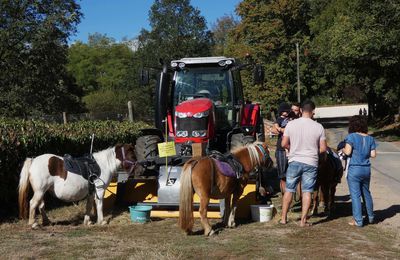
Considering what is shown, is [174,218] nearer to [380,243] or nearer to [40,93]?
[380,243]

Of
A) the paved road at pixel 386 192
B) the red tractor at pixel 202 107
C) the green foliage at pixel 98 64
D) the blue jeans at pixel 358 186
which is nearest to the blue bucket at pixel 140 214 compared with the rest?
the red tractor at pixel 202 107

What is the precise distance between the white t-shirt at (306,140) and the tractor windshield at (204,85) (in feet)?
10.3

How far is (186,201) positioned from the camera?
6.70 metres

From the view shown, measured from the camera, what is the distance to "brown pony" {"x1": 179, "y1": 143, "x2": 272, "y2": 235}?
22.2 feet

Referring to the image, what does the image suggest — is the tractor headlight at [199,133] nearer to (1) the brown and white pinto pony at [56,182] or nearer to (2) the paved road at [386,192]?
(1) the brown and white pinto pony at [56,182]

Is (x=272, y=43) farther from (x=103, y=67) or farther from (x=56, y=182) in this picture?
(x=56, y=182)

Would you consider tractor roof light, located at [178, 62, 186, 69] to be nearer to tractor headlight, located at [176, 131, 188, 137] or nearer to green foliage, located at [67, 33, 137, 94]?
tractor headlight, located at [176, 131, 188, 137]

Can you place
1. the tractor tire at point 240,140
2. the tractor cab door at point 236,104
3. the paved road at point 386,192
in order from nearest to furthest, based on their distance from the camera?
the paved road at point 386,192 → the tractor tire at point 240,140 → the tractor cab door at point 236,104


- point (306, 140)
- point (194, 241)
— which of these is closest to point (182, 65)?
point (306, 140)

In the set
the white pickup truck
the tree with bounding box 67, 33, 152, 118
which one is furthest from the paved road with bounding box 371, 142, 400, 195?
the white pickup truck

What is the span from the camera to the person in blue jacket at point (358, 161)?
7520 mm

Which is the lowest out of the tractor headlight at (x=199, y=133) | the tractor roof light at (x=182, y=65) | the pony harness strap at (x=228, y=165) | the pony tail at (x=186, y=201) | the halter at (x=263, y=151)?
the pony tail at (x=186, y=201)

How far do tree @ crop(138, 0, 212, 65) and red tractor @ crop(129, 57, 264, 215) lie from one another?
126 feet

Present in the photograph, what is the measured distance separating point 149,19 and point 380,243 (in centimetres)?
4711
